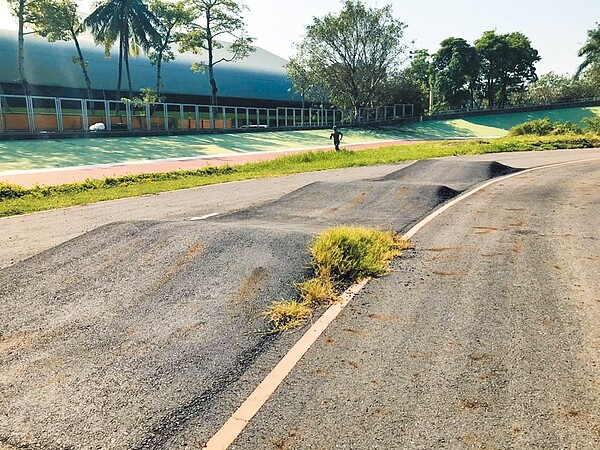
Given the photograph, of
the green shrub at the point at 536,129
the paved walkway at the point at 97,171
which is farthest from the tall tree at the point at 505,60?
the paved walkway at the point at 97,171

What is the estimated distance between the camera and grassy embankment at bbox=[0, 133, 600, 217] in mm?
13915

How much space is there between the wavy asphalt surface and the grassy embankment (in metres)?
5.58

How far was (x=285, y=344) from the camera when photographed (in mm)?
4465

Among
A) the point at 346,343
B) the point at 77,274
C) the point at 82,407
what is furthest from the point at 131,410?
the point at 77,274

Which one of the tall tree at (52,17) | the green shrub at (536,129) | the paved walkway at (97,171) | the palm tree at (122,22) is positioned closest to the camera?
the paved walkway at (97,171)

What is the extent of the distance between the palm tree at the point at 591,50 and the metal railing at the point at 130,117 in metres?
29.2

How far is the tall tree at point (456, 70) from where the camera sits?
67875mm

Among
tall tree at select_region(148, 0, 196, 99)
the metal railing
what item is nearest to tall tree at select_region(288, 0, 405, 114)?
the metal railing

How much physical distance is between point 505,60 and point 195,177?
61.7 metres

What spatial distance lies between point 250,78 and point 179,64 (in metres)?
9.47

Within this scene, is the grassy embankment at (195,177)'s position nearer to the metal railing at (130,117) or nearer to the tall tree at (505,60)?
the metal railing at (130,117)

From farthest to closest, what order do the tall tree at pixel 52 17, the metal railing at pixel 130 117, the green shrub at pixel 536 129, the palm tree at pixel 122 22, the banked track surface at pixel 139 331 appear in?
1. the green shrub at pixel 536 129
2. the palm tree at pixel 122 22
3. the tall tree at pixel 52 17
4. the metal railing at pixel 130 117
5. the banked track surface at pixel 139 331

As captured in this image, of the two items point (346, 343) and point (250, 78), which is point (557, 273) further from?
point (250, 78)

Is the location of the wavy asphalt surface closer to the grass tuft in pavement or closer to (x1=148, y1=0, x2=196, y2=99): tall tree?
the grass tuft in pavement
